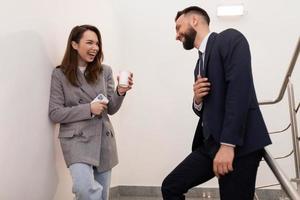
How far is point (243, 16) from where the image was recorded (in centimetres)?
294

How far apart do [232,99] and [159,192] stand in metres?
2.01

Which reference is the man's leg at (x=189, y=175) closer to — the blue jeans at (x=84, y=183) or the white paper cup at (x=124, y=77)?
the blue jeans at (x=84, y=183)

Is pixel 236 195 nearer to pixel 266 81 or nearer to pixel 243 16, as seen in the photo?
pixel 266 81

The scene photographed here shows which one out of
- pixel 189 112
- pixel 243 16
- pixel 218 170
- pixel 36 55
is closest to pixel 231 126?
pixel 218 170

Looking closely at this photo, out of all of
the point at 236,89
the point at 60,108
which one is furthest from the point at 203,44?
the point at 60,108

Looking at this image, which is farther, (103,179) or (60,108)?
(103,179)

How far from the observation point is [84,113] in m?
1.67

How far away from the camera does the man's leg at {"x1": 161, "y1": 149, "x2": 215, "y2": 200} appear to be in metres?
1.42

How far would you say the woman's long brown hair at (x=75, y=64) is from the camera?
5.73 feet

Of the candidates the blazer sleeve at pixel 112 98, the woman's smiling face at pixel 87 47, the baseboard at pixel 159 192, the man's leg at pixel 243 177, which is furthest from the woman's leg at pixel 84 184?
the baseboard at pixel 159 192

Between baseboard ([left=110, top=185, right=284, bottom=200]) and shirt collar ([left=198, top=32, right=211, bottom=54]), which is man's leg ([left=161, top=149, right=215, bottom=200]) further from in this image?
baseboard ([left=110, top=185, right=284, bottom=200])

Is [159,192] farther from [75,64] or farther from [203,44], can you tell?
[203,44]

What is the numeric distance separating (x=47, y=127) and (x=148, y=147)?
4.80 feet

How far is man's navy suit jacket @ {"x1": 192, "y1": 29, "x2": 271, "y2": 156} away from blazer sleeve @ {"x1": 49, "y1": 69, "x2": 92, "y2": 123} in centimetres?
66
